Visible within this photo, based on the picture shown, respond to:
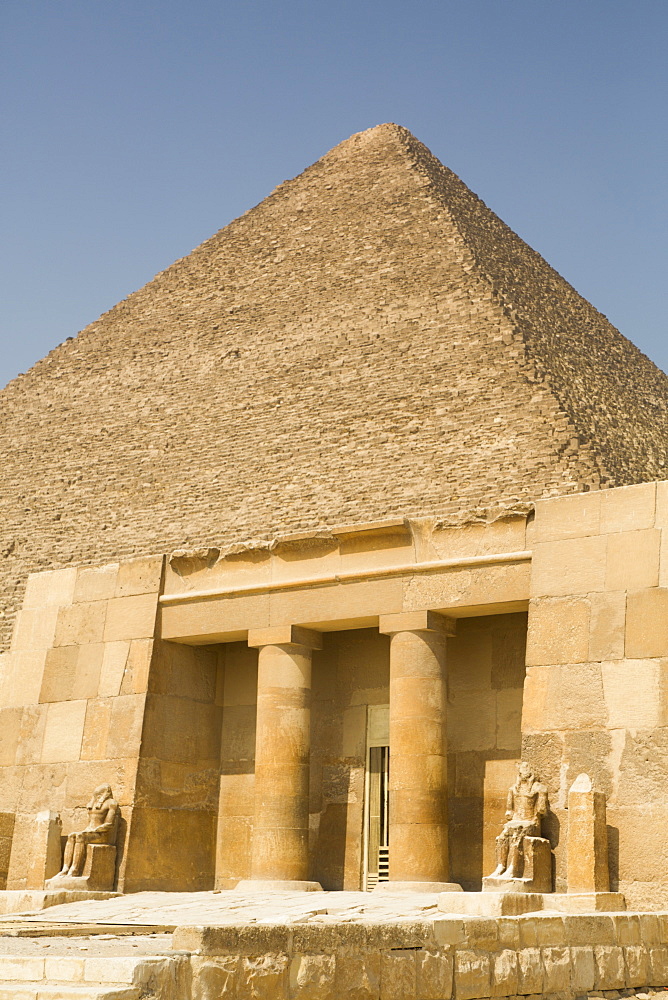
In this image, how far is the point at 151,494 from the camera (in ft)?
198

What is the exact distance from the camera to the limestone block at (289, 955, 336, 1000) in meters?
5.53

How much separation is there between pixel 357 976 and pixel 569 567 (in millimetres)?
4587

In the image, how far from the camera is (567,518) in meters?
9.89

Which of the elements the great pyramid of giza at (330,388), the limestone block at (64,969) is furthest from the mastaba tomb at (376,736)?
the great pyramid of giza at (330,388)

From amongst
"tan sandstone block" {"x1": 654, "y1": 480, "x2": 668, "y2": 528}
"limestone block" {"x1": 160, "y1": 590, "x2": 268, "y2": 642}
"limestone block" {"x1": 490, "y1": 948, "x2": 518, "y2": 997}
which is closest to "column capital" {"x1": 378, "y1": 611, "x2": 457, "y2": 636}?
"limestone block" {"x1": 160, "y1": 590, "x2": 268, "y2": 642}

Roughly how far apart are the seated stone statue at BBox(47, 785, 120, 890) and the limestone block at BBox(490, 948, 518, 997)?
512 centimetres

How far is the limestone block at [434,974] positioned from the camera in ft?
19.7

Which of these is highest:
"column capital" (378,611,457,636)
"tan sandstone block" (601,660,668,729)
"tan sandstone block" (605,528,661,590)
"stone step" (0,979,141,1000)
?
"tan sandstone block" (605,528,661,590)

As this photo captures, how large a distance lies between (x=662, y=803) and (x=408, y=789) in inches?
85.8

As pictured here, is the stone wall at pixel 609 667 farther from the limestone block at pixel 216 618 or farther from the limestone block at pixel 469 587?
the limestone block at pixel 216 618

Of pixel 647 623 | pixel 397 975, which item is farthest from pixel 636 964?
pixel 647 623

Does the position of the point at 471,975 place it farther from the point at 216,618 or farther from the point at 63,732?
the point at 63,732

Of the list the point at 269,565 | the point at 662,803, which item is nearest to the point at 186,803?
the point at 269,565

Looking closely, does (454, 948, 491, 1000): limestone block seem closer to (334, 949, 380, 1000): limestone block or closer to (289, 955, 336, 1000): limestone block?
(334, 949, 380, 1000): limestone block
